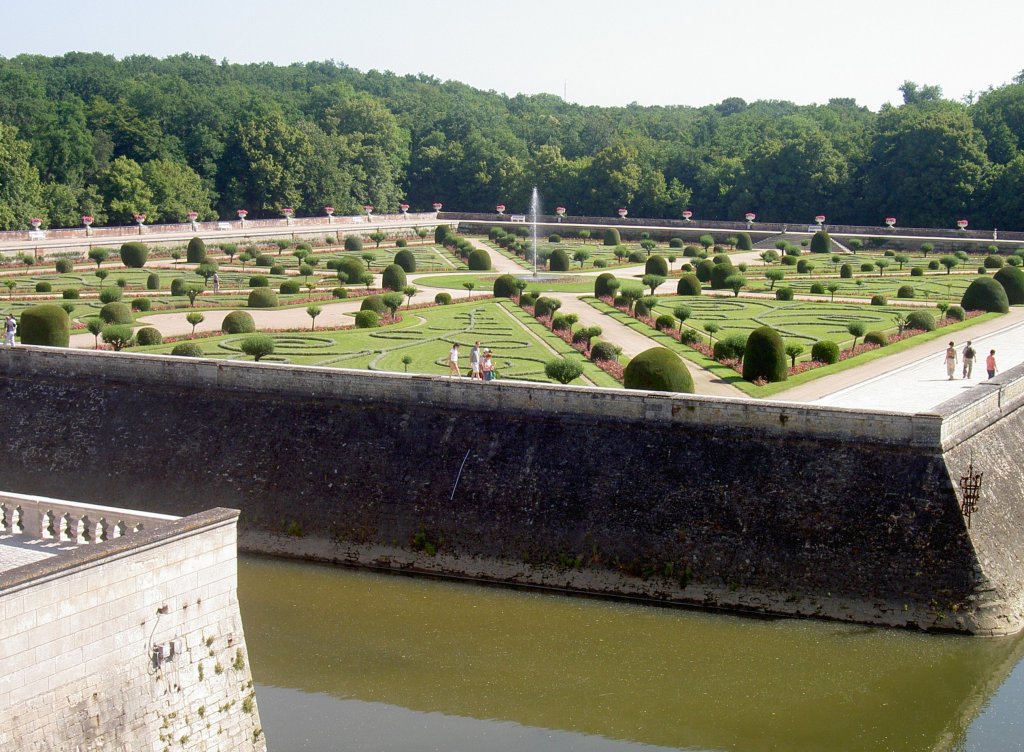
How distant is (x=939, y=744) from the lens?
53.1ft

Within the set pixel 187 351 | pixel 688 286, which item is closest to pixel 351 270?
pixel 688 286

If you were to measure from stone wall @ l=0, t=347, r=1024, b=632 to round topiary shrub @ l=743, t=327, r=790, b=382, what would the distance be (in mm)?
5683

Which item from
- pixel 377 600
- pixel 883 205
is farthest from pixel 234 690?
pixel 883 205

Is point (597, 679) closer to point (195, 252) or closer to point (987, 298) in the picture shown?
point (987, 298)

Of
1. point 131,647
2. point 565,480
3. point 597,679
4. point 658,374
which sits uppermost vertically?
point 658,374

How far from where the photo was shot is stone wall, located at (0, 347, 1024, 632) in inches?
775

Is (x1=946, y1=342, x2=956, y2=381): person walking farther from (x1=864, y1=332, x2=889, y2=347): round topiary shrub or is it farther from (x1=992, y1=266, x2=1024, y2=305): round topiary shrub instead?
(x1=992, y1=266, x2=1024, y2=305): round topiary shrub

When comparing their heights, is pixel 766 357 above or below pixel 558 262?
below

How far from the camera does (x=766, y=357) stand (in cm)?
2911

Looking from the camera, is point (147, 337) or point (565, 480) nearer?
point (565, 480)

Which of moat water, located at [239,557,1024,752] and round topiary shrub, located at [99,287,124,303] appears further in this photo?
round topiary shrub, located at [99,287,124,303]

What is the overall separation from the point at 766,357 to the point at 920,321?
1098cm

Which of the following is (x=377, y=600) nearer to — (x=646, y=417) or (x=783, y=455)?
(x=646, y=417)

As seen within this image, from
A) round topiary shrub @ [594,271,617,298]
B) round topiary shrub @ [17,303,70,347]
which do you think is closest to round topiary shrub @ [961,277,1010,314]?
round topiary shrub @ [594,271,617,298]
